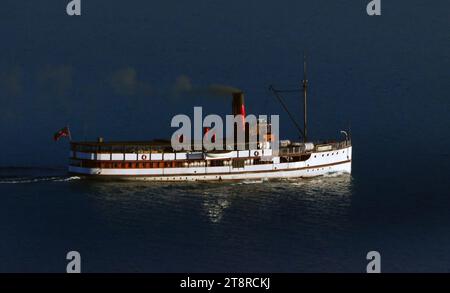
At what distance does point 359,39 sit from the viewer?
150375 mm

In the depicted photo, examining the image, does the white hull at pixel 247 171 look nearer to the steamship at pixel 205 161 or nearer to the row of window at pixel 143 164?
the steamship at pixel 205 161

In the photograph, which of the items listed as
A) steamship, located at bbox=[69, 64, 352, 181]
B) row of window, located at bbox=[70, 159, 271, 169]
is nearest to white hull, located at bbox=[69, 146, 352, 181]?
steamship, located at bbox=[69, 64, 352, 181]

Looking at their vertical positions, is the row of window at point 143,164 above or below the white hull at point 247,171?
above

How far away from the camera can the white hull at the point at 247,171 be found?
262 ft

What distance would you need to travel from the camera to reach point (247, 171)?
8219 centimetres

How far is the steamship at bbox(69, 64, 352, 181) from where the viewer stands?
7956 cm

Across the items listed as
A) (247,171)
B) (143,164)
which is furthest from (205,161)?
(143,164)

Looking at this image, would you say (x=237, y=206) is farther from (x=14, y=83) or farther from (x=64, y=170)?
(x=14, y=83)

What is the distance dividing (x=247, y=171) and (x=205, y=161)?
4735 mm

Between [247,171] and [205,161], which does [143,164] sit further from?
[247,171]

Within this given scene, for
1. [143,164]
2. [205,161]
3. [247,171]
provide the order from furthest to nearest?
[247,171] → [205,161] → [143,164]

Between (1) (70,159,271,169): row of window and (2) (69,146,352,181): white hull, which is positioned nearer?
(1) (70,159,271,169): row of window

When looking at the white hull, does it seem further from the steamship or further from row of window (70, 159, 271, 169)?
row of window (70, 159, 271, 169)

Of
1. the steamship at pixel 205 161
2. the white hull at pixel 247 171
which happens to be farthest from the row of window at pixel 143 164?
the white hull at pixel 247 171
